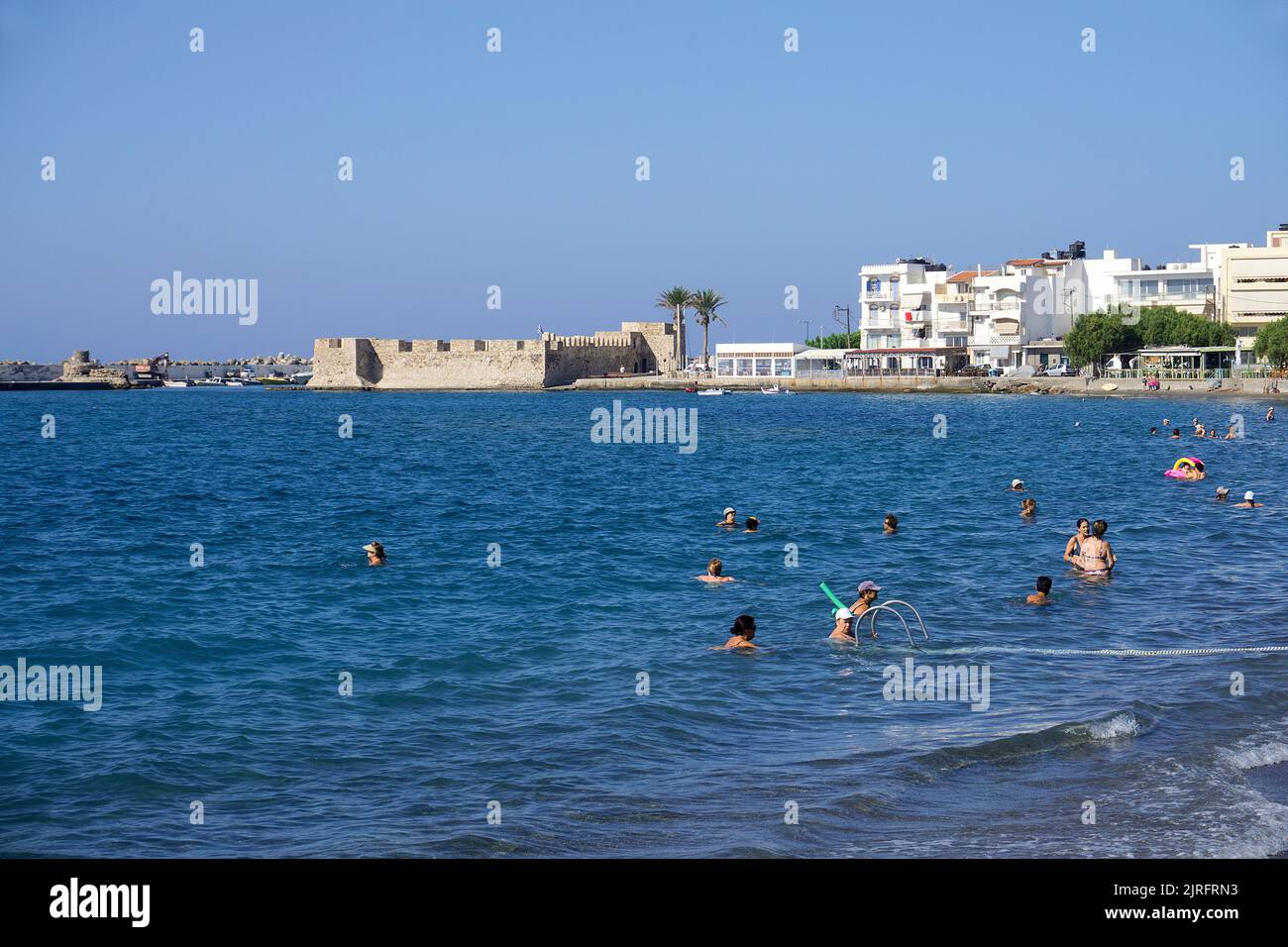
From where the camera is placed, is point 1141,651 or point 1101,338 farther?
point 1101,338

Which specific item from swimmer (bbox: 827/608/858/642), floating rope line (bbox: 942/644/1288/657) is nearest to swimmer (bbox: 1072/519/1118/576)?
floating rope line (bbox: 942/644/1288/657)

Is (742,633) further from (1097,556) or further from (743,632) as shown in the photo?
(1097,556)

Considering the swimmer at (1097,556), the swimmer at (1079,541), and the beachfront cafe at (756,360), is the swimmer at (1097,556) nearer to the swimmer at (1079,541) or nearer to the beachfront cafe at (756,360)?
the swimmer at (1079,541)

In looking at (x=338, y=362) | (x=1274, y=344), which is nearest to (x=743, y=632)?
(x=1274, y=344)

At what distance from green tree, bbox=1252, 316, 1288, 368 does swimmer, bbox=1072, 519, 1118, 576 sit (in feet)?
218

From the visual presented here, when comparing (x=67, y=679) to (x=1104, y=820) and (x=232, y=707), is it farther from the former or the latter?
(x=1104, y=820)

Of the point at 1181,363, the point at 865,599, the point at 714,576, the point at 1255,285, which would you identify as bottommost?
the point at 714,576

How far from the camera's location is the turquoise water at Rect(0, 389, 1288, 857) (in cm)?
818

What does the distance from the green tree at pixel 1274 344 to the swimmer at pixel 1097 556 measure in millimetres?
66474

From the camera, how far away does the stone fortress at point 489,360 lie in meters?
126

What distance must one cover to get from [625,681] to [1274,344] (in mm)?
75849

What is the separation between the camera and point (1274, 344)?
251 feet
